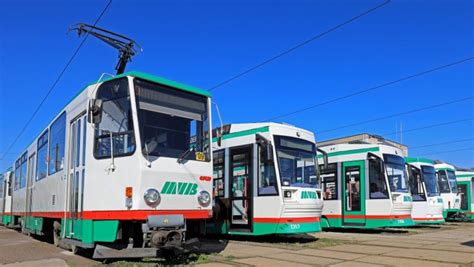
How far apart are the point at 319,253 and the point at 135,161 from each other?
16.3ft

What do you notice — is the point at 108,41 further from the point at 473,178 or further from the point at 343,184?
the point at 473,178

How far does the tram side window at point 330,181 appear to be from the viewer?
672 inches

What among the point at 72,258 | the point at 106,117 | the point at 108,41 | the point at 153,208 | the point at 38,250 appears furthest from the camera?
the point at 108,41

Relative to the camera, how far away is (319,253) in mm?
10406

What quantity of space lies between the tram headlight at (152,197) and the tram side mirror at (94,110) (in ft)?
5.45

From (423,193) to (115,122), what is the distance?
15632 millimetres

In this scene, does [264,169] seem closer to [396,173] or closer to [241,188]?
[241,188]

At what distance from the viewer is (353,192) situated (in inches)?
654

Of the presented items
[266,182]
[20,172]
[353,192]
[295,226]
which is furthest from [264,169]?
[20,172]

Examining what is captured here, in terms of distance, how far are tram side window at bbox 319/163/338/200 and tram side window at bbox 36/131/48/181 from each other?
9683 mm

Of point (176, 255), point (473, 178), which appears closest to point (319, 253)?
point (176, 255)

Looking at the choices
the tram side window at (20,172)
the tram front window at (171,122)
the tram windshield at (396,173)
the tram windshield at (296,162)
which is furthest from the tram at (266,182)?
the tram side window at (20,172)

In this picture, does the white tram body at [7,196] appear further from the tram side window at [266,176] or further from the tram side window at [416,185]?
the tram side window at [416,185]

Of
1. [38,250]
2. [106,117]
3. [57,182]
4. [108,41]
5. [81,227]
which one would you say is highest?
[108,41]
